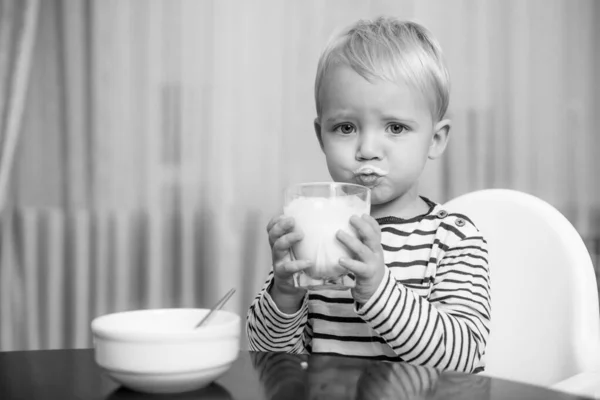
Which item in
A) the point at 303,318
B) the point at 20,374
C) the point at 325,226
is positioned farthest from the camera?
the point at 303,318

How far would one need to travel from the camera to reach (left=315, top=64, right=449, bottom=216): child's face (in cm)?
113

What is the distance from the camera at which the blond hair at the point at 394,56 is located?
3.74 feet

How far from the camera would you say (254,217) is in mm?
2607

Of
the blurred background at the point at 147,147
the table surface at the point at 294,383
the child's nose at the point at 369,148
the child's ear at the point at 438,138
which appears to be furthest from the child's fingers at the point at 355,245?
the blurred background at the point at 147,147

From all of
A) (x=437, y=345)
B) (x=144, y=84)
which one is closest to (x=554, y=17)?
(x=144, y=84)

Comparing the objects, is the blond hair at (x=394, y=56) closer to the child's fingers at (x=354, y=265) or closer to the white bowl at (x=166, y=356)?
the child's fingers at (x=354, y=265)

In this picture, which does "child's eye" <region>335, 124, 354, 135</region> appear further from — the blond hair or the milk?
the milk

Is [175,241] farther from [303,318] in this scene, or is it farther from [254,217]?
[303,318]

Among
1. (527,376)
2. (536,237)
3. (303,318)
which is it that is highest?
(536,237)

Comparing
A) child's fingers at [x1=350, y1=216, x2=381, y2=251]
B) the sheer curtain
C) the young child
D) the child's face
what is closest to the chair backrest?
the young child

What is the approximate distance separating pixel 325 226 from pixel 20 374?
1.34ft

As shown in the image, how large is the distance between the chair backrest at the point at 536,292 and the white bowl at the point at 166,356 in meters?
0.70

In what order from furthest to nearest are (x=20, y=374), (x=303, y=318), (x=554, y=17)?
(x=554, y=17) < (x=303, y=318) < (x=20, y=374)

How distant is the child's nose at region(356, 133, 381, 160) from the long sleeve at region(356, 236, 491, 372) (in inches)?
8.9
